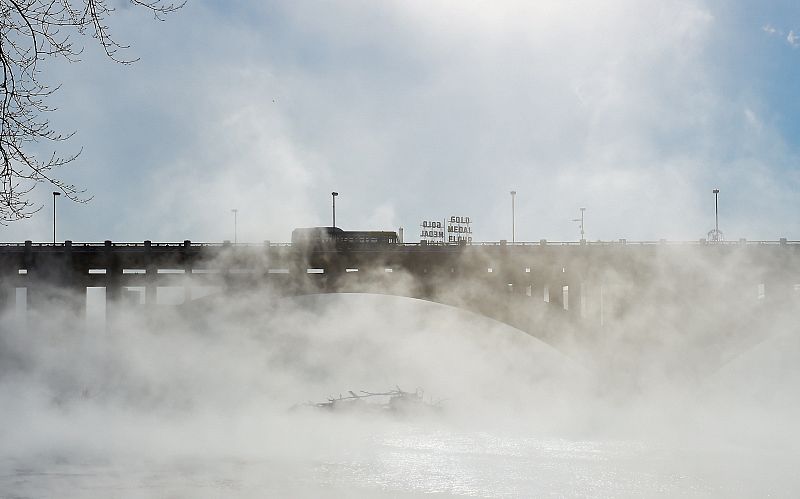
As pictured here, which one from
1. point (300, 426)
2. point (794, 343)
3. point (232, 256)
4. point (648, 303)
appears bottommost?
point (300, 426)

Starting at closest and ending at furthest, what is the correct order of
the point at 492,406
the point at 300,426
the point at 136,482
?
the point at 136,482
the point at 300,426
the point at 492,406

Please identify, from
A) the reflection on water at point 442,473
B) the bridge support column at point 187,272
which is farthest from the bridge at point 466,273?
the reflection on water at point 442,473

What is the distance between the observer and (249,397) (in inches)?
2405

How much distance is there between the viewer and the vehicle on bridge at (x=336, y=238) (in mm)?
41375

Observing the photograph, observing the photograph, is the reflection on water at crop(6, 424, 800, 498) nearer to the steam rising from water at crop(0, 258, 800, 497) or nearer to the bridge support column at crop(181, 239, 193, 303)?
the steam rising from water at crop(0, 258, 800, 497)

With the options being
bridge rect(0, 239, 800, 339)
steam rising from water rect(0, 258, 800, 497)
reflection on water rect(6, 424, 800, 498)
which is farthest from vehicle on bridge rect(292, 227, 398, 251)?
reflection on water rect(6, 424, 800, 498)

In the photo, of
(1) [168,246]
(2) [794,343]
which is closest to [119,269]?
(1) [168,246]

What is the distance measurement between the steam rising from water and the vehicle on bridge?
12.4 ft

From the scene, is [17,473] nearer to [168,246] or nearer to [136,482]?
[136,482]

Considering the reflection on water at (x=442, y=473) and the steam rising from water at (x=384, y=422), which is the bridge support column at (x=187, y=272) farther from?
the reflection on water at (x=442, y=473)

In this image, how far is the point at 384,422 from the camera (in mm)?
56219

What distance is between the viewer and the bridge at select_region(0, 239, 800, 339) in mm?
38438

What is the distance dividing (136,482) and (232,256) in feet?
41.1

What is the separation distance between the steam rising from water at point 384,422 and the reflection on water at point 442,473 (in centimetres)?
14
